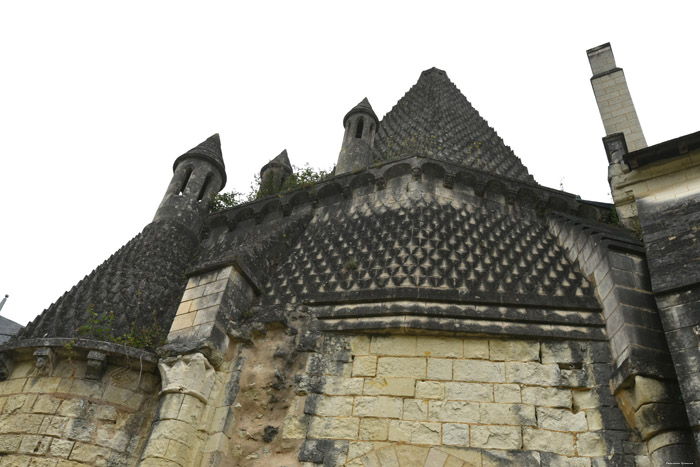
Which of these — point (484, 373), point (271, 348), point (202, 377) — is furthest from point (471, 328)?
point (202, 377)

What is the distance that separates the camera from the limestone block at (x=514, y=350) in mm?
5617

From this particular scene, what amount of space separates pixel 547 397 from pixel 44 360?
5.35 metres

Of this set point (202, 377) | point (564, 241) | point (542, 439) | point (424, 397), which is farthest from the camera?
point (564, 241)

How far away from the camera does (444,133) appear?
11.4m

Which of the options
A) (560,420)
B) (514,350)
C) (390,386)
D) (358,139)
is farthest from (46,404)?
(358,139)

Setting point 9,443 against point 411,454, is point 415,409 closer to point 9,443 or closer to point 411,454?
point 411,454

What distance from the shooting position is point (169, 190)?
9.85 metres

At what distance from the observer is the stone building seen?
5.12 m

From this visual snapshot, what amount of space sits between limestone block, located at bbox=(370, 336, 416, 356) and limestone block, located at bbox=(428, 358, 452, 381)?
228 millimetres

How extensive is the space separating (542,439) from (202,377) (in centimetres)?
342

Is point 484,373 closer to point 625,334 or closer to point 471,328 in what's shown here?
point 471,328

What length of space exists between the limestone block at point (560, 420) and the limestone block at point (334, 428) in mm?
1749

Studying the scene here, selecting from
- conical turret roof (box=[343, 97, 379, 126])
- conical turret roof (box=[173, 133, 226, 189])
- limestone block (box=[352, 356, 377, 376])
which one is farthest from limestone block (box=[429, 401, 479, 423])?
conical turret roof (box=[343, 97, 379, 126])

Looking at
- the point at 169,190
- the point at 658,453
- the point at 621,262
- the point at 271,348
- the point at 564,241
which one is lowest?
the point at 658,453
